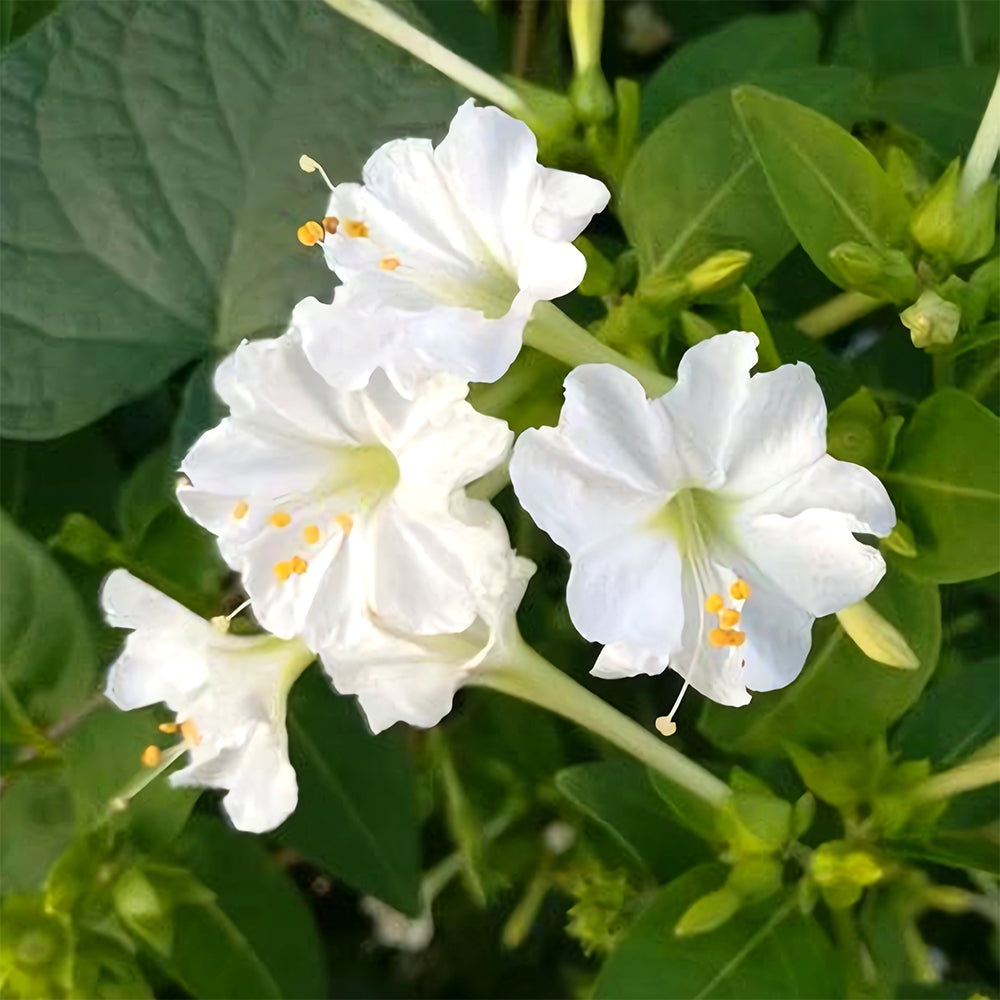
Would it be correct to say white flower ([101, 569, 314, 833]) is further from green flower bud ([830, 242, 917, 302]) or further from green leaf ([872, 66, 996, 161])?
green leaf ([872, 66, 996, 161])

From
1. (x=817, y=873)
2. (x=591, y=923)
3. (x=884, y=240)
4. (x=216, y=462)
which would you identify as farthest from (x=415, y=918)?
(x=884, y=240)

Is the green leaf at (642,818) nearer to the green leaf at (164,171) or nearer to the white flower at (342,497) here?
the white flower at (342,497)

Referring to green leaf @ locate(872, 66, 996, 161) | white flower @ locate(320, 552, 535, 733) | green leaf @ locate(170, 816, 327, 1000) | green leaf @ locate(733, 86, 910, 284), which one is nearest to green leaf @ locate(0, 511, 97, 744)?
green leaf @ locate(170, 816, 327, 1000)

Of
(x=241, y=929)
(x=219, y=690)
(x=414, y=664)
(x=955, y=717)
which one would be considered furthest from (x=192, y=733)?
(x=955, y=717)

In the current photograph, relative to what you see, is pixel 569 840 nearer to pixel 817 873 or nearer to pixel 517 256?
pixel 817 873

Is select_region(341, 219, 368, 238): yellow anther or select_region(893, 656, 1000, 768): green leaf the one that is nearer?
select_region(341, 219, 368, 238): yellow anther

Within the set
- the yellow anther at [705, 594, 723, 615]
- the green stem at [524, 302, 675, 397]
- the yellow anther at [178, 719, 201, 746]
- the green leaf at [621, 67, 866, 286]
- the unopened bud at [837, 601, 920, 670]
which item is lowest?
the yellow anther at [178, 719, 201, 746]

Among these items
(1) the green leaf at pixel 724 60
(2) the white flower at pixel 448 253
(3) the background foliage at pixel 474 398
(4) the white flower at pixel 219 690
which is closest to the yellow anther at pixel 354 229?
(2) the white flower at pixel 448 253

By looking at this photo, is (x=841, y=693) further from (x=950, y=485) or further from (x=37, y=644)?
(x=37, y=644)
